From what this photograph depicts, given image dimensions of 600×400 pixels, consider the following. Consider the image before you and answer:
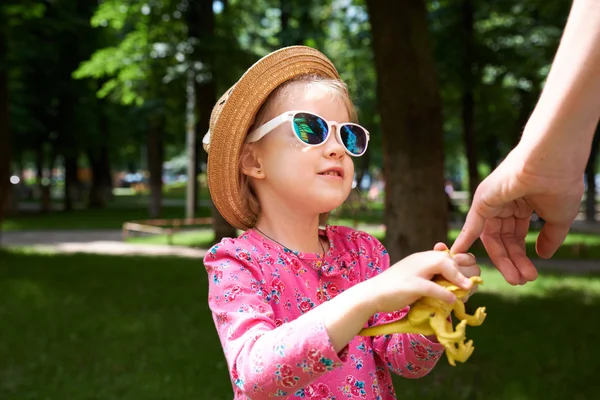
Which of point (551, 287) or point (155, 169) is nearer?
point (551, 287)

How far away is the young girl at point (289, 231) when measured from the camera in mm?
1738

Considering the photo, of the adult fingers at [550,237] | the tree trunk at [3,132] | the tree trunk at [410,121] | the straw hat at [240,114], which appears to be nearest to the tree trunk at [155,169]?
the tree trunk at [3,132]

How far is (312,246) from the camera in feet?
6.90

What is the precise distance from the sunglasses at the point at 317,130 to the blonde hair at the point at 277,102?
8cm

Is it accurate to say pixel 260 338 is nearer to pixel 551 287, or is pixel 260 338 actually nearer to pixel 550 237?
pixel 550 237

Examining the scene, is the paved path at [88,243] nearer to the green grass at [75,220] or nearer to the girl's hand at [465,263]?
the green grass at [75,220]

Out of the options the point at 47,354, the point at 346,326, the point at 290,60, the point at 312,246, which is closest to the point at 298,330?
the point at 346,326

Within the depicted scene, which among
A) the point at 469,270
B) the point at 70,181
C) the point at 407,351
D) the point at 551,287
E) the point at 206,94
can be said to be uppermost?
the point at 206,94

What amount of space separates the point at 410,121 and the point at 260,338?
6066 mm

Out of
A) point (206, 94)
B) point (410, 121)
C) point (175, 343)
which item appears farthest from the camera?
point (206, 94)

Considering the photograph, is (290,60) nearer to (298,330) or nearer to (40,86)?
(298,330)

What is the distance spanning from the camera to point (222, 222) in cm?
1403

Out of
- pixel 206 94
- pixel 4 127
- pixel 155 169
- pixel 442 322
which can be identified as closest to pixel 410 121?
pixel 442 322

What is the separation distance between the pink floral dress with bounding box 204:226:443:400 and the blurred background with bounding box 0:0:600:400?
529 mm
